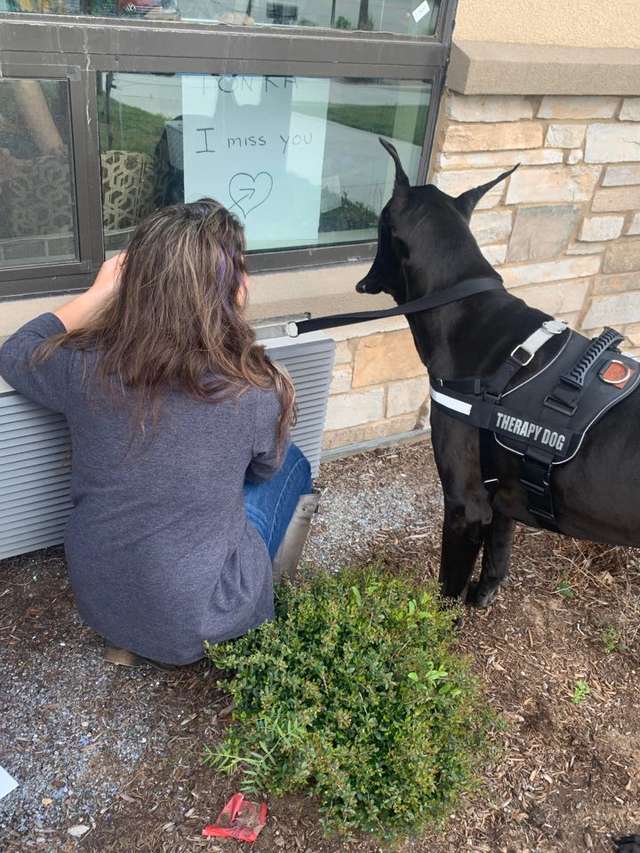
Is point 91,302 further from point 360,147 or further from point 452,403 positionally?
point 360,147

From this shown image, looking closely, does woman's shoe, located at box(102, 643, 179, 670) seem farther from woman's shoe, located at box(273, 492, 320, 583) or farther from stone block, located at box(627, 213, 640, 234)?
stone block, located at box(627, 213, 640, 234)

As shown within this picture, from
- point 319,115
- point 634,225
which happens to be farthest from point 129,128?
point 634,225

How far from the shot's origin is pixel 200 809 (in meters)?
2.15

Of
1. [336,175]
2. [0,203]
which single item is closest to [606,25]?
[336,175]

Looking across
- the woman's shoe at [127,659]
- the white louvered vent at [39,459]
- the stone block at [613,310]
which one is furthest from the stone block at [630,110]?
the woman's shoe at [127,659]

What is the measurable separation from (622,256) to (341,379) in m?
1.83

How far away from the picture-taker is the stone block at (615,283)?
13.9 ft

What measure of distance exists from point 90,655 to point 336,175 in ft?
7.86

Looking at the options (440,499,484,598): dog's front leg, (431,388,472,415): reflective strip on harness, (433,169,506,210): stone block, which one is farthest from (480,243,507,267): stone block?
(440,499,484,598): dog's front leg

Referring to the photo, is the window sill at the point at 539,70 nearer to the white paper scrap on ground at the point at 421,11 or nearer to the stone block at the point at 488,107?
the stone block at the point at 488,107

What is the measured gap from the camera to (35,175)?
2729mm

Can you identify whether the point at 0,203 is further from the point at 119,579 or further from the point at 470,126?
the point at 470,126

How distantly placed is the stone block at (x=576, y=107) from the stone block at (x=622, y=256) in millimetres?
740

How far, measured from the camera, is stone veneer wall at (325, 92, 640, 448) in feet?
11.4
